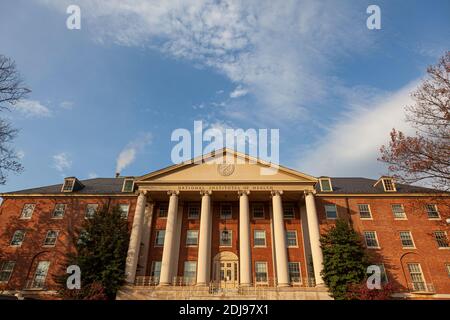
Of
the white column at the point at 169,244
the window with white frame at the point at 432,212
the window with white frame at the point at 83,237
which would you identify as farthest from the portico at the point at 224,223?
the window with white frame at the point at 432,212

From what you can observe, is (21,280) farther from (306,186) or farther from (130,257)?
(306,186)

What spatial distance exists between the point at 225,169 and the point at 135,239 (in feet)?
40.8

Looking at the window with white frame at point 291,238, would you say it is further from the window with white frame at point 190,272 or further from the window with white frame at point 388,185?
the window with white frame at point 388,185

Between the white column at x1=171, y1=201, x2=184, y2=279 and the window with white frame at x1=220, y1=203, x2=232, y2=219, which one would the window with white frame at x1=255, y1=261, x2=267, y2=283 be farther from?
the white column at x1=171, y1=201, x2=184, y2=279

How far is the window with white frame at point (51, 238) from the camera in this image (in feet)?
111

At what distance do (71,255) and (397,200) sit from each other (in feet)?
119

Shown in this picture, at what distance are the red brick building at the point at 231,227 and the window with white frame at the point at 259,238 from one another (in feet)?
0.40

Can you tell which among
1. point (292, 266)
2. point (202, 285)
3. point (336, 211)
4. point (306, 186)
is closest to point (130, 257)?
point (202, 285)

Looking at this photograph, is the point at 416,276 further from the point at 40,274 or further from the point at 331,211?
the point at 40,274

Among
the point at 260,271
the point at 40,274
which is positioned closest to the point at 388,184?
the point at 260,271

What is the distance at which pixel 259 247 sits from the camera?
111 feet

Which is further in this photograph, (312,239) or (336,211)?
(336,211)
